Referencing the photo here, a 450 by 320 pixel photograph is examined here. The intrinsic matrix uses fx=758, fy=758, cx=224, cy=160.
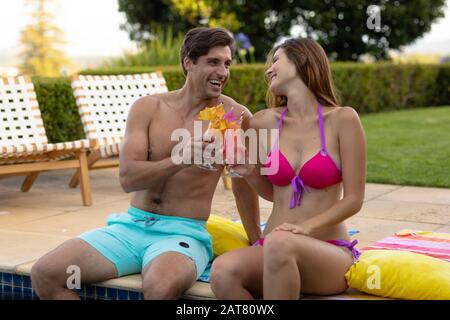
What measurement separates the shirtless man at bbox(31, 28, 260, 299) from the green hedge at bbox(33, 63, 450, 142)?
15.2 ft

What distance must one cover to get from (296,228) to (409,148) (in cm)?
706

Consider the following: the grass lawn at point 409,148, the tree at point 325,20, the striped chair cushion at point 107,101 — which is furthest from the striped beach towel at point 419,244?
the tree at point 325,20

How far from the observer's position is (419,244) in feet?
13.9

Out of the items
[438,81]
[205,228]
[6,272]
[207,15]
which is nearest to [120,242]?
[205,228]

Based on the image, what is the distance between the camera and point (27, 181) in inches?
270

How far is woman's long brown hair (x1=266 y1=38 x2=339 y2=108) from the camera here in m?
3.34

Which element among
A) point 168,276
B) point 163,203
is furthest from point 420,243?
point 168,276

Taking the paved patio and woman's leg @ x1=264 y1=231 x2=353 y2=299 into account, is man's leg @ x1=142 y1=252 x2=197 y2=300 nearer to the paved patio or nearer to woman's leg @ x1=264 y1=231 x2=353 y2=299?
the paved patio

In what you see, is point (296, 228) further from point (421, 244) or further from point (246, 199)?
point (421, 244)

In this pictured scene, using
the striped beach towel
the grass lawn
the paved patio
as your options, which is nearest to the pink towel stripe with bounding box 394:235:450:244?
the striped beach towel

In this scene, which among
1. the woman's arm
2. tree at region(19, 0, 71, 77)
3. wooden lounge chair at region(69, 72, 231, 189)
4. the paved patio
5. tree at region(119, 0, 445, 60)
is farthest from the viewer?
tree at region(19, 0, 71, 77)

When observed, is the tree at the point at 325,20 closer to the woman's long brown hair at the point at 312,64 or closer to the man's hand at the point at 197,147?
the woman's long brown hair at the point at 312,64

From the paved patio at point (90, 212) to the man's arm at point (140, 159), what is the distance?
0.47m
